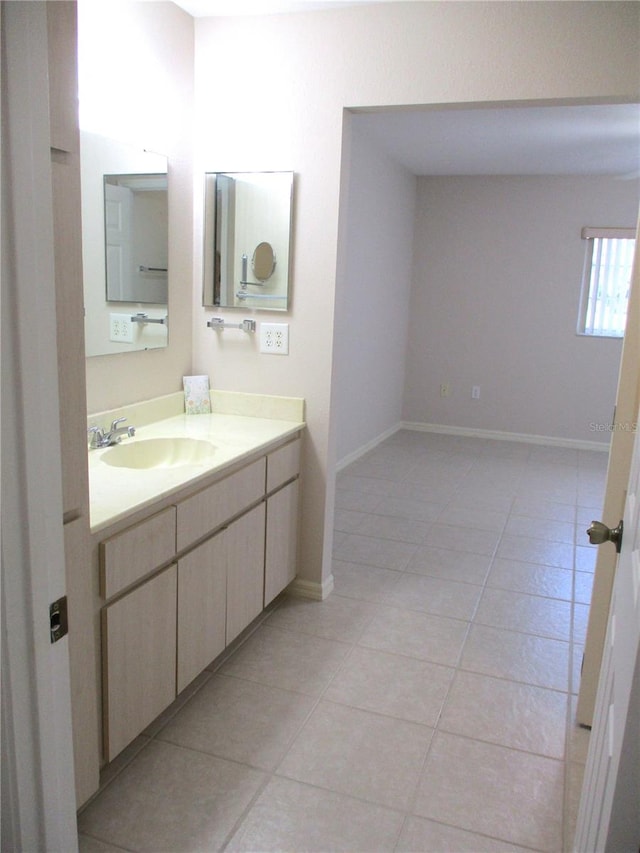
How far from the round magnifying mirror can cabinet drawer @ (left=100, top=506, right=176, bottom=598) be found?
1269 millimetres

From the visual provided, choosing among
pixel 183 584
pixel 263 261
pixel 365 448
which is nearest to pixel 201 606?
pixel 183 584

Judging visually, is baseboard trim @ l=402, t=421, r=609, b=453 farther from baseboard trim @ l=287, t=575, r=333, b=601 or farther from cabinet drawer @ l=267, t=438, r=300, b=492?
cabinet drawer @ l=267, t=438, r=300, b=492

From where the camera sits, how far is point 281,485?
272cm

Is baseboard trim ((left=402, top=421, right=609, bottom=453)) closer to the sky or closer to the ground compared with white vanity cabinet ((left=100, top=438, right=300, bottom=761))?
closer to the ground

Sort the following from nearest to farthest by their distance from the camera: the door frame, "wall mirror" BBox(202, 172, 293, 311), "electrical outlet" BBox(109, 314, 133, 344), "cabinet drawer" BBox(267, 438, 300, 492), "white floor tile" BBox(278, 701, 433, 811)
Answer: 1. the door frame
2. "white floor tile" BBox(278, 701, 433, 811)
3. "electrical outlet" BBox(109, 314, 133, 344)
4. "cabinet drawer" BBox(267, 438, 300, 492)
5. "wall mirror" BBox(202, 172, 293, 311)

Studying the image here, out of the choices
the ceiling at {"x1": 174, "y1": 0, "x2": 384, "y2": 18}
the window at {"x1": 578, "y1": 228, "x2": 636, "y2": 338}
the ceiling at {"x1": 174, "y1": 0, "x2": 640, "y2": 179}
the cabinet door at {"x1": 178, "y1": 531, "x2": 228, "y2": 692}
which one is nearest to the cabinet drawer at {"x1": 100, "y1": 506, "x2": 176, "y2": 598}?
the cabinet door at {"x1": 178, "y1": 531, "x2": 228, "y2": 692}

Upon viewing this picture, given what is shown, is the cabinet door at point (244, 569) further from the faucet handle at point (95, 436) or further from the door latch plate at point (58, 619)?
the door latch plate at point (58, 619)

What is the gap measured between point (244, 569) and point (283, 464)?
463 mm

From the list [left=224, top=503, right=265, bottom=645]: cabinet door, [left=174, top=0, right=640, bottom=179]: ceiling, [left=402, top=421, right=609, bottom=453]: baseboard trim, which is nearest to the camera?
[left=224, top=503, right=265, bottom=645]: cabinet door

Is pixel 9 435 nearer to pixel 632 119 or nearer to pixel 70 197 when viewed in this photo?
pixel 70 197

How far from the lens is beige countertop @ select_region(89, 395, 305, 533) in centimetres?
177

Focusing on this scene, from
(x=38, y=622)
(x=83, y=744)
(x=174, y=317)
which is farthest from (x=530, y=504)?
(x=38, y=622)

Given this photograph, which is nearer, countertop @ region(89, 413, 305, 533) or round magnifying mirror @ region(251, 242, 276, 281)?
countertop @ region(89, 413, 305, 533)

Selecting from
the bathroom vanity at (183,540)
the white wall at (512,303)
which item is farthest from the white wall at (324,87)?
the white wall at (512,303)
